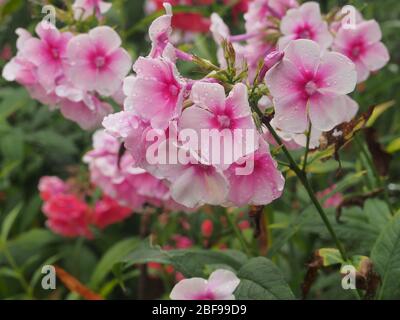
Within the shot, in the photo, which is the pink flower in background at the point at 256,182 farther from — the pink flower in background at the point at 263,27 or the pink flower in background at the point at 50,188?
the pink flower in background at the point at 50,188

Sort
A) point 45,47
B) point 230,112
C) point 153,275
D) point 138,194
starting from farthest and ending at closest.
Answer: point 153,275 < point 138,194 < point 45,47 < point 230,112

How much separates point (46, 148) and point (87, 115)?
930mm

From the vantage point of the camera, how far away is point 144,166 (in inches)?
40.1

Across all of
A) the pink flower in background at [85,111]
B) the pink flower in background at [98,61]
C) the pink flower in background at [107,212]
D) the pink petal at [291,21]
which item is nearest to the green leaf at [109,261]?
the pink flower in background at [107,212]

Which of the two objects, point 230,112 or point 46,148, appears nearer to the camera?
point 230,112

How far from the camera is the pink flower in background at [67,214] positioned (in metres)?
→ 2.10

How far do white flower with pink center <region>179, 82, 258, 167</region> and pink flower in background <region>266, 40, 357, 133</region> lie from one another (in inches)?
2.2

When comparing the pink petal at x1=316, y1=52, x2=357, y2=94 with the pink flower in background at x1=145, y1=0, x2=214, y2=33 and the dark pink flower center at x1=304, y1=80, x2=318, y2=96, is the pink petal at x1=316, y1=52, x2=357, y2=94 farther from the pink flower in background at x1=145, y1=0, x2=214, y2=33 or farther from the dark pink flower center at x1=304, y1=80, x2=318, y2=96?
the pink flower in background at x1=145, y1=0, x2=214, y2=33

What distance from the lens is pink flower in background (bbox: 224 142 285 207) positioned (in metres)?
0.98

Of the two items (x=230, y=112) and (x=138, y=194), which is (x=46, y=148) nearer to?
(x=138, y=194)

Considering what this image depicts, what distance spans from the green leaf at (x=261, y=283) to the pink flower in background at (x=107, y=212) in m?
1.02

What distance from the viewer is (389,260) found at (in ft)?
3.80
